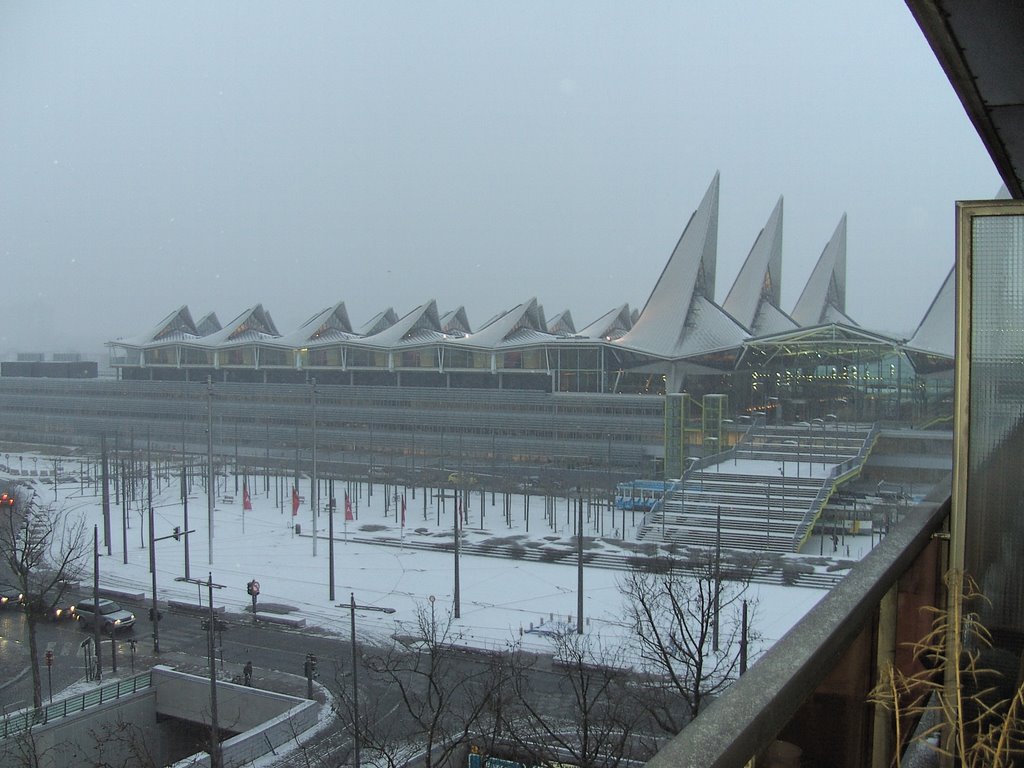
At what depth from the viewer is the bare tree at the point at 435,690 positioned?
4535 mm

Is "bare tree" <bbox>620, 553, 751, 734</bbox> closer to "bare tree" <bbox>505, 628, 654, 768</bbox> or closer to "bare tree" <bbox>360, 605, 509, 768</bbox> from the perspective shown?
"bare tree" <bbox>505, 628, 654, 768</bbox>

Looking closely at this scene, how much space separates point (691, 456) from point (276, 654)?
11867 millimetres

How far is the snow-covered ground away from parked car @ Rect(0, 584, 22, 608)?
39.8 inches

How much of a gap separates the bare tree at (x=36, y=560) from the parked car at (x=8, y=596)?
0.36 feet

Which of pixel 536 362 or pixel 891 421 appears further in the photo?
pixel 536 362

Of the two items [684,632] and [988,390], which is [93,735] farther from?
[988,390]

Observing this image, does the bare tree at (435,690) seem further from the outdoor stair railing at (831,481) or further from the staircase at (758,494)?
the outdoor stair railing at (831,481)

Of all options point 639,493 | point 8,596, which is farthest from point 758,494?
point 8,596

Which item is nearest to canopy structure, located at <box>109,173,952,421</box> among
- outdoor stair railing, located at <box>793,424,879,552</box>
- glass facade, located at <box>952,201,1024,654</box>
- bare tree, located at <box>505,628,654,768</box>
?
outdoor stair railing, located at <box>793,424,879,552</box>

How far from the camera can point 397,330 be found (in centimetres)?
2516

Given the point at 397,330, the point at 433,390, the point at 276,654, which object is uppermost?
the point at 397,330

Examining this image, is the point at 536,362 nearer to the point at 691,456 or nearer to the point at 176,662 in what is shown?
the point at 691,456

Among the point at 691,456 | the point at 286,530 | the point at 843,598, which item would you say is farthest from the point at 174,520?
the point at 843,598

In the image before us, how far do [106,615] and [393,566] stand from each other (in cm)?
345
